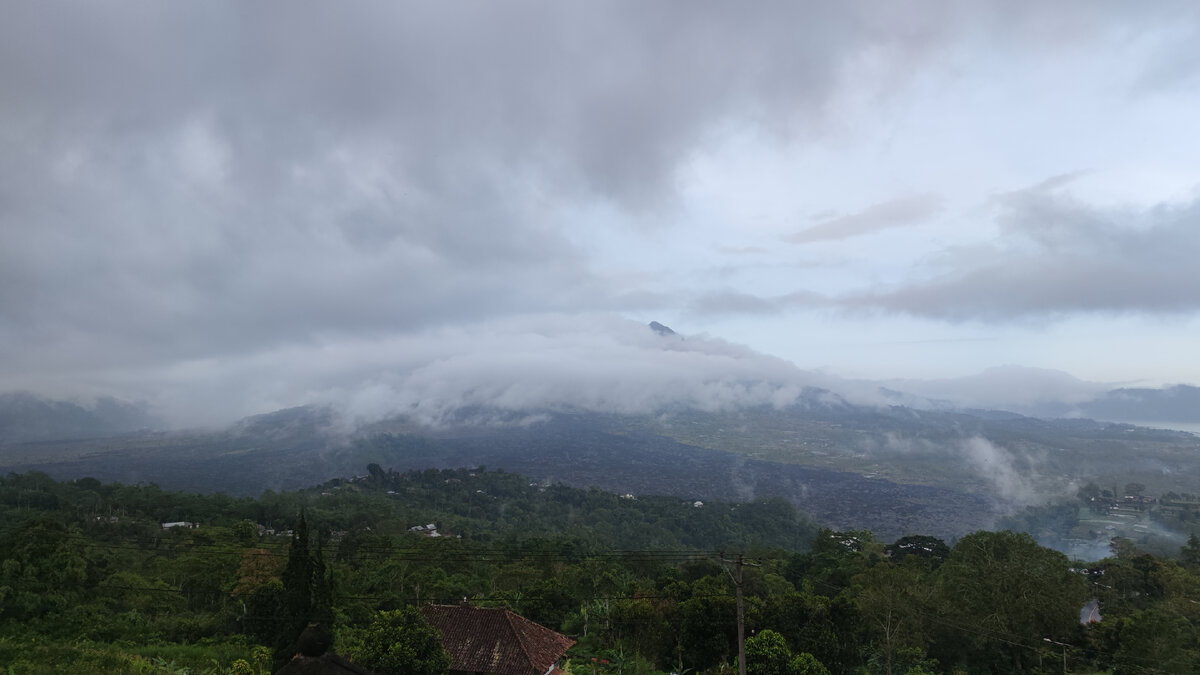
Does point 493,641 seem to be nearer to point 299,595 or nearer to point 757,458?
point 299,595

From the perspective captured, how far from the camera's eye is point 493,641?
20.3 metres

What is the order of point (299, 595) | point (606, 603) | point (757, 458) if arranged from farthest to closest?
point (757, 458)
point (606, 603)
point (299, 595)

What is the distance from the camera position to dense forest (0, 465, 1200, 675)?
18312 mm

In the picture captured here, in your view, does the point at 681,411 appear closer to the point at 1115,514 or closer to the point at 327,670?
the point at 1115,514

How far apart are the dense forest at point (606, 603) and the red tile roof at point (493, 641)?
8.40 feet

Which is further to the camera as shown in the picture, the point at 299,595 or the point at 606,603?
the point at 606,603

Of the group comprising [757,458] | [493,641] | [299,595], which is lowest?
[757,458]

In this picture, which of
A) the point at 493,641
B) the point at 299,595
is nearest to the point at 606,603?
the point at 493,641

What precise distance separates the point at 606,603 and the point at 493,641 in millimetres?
9525

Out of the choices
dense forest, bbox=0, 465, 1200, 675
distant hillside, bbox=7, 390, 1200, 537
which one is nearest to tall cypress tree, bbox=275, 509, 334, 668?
dense forest, bbox=0, 465, 1200, 675

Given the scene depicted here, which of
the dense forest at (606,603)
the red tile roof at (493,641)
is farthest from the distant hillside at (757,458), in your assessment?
the red tile roof at (493,641)

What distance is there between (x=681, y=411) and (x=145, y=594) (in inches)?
6823

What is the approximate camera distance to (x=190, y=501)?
52.0 m

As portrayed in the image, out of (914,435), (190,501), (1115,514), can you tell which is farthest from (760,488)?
(190,501)
